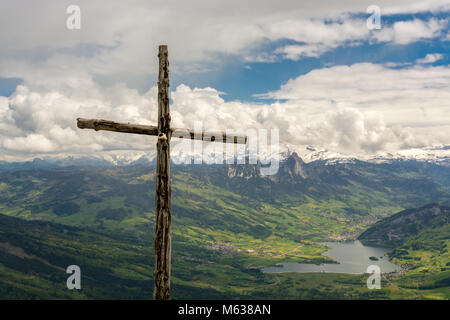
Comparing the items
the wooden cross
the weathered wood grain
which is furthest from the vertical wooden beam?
the weathered wood grain

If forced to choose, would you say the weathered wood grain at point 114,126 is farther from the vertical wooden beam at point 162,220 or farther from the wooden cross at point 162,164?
the vertical wooden beam at point 162,220

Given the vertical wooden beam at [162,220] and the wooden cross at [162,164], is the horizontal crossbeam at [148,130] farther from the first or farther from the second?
the vertical wooden beam at [162,220]

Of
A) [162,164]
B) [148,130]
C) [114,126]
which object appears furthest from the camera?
[148,130]

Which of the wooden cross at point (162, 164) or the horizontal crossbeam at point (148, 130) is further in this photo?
the horizontal crossbeam at point (148, 130)

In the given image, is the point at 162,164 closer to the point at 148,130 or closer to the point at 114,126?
the point at 148,130

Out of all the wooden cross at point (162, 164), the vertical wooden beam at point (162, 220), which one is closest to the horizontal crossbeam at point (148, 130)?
the wooden cross at point (162, 164)

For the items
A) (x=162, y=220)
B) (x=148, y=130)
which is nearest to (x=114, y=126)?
(x=148, y=130)

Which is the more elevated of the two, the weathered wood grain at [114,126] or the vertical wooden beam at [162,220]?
the weathered wood grain at [114,126]
